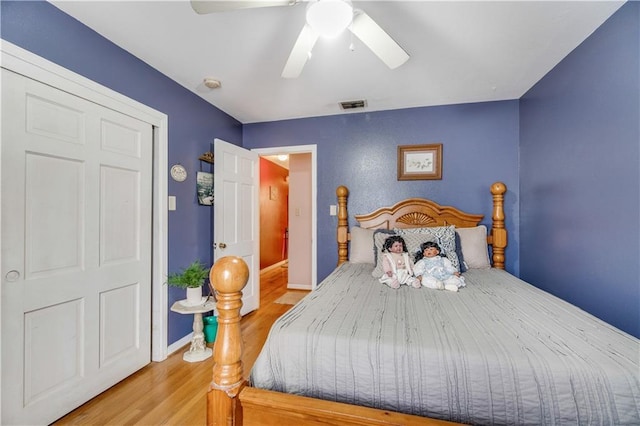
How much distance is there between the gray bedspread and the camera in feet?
2.74

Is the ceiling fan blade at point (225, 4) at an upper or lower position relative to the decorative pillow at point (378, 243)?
upper

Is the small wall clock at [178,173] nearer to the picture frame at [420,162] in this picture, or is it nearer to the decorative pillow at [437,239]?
the decorative pillow at [437,239]

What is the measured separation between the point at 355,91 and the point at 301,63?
1099 millimetres

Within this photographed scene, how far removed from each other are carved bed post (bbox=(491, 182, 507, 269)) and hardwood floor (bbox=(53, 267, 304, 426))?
2403mm

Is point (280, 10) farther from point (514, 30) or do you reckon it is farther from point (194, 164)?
point (194, 164)

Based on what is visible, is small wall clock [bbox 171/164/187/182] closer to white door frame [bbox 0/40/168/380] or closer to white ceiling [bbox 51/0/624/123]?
white door frame [bbox 0/40/168/380]

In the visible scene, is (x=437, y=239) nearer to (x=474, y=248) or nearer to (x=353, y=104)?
(x=474, y=248)

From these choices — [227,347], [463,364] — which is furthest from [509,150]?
[227,347]

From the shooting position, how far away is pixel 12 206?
1369 millimetres

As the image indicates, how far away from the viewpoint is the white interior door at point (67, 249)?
138 cm

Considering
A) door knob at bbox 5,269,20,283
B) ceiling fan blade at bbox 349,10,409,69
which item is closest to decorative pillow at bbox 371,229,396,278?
ceiling fan blade at bbox 349,10,409,69

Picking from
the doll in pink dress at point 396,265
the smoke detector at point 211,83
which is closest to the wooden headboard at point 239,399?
the doll in pink dress at point 396,265

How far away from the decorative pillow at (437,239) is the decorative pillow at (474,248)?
15 cm

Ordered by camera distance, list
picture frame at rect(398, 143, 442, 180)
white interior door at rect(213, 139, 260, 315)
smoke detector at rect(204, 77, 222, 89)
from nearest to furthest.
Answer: smoke detector at rect(204, 77, 222, 89)
white interior door at rect(213, 139, 260, 315)
picture frame at rect(398, 143, 442, 180)
